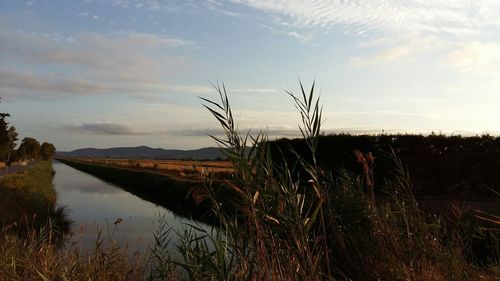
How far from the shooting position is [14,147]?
2121 inches

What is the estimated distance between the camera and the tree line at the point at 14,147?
3391cm

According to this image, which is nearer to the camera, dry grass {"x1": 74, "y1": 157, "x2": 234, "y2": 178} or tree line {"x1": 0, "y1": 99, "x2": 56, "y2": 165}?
dry grass {"x1": 74, "y1": 157, "x2": 234, "y2": 178}

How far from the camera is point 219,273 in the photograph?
342cm

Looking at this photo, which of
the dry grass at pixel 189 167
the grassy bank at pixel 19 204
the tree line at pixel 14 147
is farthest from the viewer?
the tree line at pixel 14 147

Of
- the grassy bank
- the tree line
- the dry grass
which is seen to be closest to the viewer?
the dry grass

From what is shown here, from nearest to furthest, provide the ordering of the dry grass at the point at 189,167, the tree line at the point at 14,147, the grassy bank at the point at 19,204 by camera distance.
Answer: the dry grass at the point at 189,167, the grassy bank at the point at 19,204, the tree line at the point at 14,147

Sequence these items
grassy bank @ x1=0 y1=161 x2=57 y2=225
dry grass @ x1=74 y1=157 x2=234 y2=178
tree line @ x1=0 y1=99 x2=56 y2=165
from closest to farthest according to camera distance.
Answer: dry grass @ x1=74 y1=157 x2=234 y2=178 < grassy bank @ x1=0 y1=161 x2=57 y2=225 < tree line @ x1=0 y1=99 x2=56 y2=165

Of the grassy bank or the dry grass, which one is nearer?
the dry grass

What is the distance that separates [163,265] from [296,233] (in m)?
2.36

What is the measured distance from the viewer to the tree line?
33.9m

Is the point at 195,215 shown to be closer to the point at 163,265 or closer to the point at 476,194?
the point at 476,194

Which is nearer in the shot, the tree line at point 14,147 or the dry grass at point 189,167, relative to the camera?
the dry grass at point 189,167

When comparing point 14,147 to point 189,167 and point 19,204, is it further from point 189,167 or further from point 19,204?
point 19,204

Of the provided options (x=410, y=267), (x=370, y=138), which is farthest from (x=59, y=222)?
(x=410, y=267)
